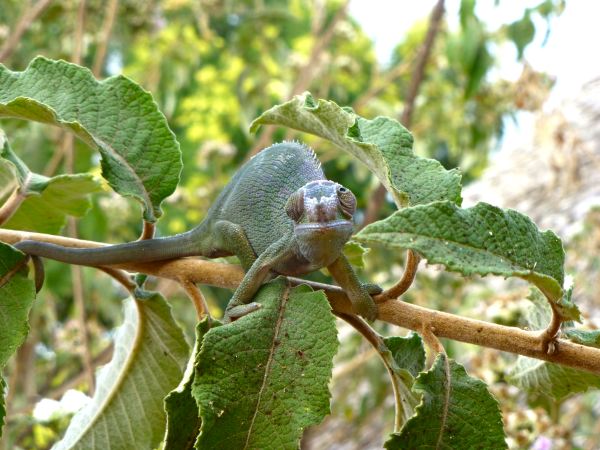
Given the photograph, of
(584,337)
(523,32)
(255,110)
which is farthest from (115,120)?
(255,110)

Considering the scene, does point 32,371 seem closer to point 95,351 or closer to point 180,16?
point 95,351

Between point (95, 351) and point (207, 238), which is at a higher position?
point (95, 351)

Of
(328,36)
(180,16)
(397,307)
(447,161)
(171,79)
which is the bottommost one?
(397,307)

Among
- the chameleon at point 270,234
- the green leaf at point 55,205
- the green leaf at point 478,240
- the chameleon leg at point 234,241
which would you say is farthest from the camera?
the green leaf at point 55,205

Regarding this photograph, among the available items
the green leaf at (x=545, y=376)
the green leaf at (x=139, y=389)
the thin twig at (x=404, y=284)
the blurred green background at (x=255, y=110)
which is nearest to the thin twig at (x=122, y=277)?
the green leaf at (x=139, y=389)

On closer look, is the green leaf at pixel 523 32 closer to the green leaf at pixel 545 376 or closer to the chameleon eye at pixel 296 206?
the green leaf at pixel 545 376

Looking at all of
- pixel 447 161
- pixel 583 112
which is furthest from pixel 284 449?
pixel 447 161

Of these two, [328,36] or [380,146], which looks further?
[328,36]
